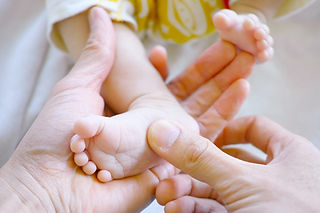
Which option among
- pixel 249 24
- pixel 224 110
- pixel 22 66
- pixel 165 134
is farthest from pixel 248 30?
pixel 22 66

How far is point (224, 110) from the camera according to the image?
2.58 ft

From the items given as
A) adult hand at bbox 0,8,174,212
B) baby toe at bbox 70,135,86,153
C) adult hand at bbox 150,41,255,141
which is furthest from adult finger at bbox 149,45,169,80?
baby toe at bbox 70,135,86,153

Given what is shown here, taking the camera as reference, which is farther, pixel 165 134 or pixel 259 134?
pixel 259 134

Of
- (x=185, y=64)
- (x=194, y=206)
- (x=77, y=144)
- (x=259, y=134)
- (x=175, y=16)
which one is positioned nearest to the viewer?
(x=77, y=144)

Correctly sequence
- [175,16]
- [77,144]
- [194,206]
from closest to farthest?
[77,144] → [194,206] → [175,16]

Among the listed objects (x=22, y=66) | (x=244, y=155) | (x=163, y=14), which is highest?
(x=163, y=14)

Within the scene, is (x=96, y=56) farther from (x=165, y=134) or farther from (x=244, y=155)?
(x=244, y=155)

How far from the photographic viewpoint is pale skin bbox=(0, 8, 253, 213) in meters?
0.60

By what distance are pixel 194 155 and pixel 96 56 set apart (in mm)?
278

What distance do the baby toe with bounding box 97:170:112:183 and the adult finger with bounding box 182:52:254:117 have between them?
0.29 m

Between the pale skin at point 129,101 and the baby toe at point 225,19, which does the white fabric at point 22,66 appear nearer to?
the pale skin at point 129,101

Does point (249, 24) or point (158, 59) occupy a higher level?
point (249, 24)

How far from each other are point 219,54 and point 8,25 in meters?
0.54

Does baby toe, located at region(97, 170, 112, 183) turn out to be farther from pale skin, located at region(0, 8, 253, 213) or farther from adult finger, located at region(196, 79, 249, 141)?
adult finger, located at region(196, 79, 249, 141)
